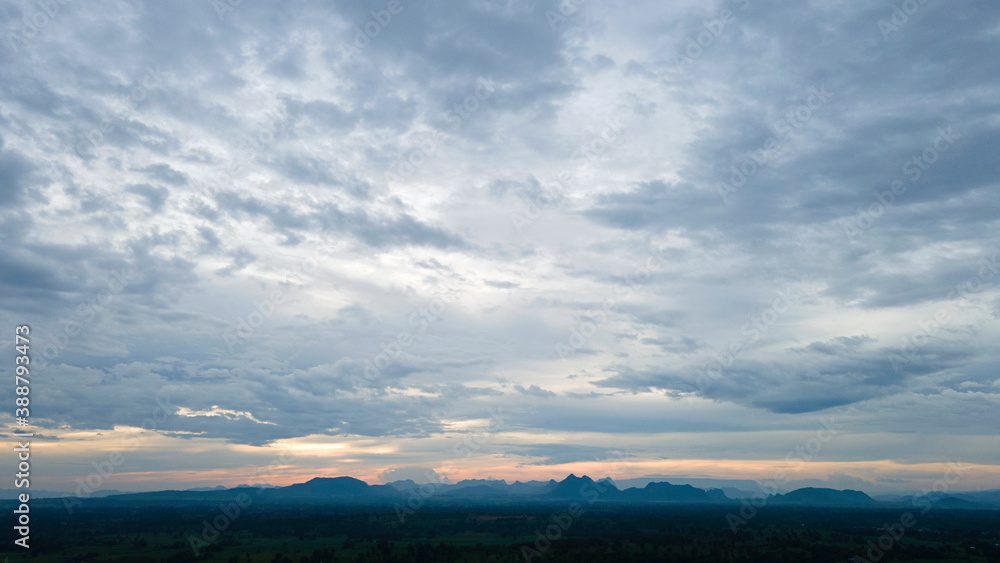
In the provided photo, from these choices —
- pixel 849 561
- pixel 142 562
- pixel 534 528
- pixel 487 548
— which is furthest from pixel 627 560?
pixel 142 562

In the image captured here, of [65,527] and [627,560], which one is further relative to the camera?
[65,527]

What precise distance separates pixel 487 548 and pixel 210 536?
78.8m

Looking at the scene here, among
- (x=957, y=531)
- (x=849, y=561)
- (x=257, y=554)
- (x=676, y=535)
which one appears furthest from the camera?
(x=957, y=531)

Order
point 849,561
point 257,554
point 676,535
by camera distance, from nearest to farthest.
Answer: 1. point 849,561
2. point 257,554
3. point 676,535

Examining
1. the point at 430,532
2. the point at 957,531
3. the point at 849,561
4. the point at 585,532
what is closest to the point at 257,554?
the point at 430,532

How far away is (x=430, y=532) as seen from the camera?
16012 cm

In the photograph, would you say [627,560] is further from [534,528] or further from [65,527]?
[65,527]

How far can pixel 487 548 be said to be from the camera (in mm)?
121750

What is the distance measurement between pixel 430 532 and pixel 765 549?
83925mm

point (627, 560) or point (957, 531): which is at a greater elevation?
point (627, 560)

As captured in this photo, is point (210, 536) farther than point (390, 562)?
Yes

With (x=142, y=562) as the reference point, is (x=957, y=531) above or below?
below

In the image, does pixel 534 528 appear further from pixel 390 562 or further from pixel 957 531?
pixel 957 531

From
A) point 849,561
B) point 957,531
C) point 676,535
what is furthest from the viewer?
point 957,531
